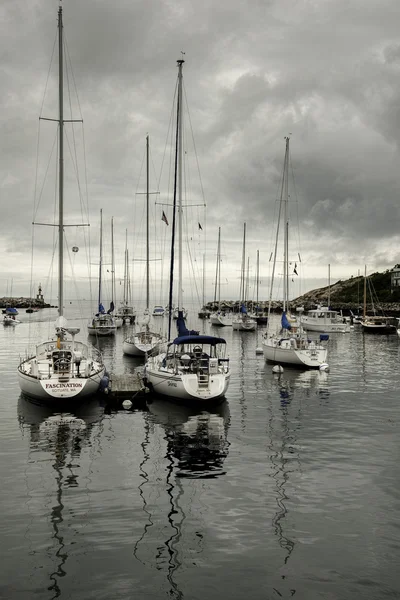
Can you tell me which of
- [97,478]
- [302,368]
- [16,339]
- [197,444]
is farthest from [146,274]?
[97,478]

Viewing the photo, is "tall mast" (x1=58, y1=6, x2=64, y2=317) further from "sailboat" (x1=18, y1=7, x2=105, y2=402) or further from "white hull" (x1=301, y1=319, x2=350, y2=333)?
"white hull" (x1=301, y1=319, x2=350, y2=333)

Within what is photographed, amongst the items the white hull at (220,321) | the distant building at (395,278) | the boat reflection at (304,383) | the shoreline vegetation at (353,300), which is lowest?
the boat reflection at (304,383)

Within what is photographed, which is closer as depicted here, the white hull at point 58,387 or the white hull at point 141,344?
the white hull at point 58,387

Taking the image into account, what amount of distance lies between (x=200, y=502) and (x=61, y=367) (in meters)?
13.3

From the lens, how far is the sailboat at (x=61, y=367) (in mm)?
22438

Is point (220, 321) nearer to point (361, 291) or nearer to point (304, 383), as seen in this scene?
point (304, 383)

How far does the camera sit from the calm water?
9336 mm

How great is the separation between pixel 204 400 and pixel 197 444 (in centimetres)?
547

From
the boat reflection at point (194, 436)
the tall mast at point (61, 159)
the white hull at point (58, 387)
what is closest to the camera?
the boat reflection at point (194, 436)

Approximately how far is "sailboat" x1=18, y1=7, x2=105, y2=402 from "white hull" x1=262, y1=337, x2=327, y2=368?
14.9m

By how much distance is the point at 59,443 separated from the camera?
17.9 metres

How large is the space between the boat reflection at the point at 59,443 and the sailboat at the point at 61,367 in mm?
808

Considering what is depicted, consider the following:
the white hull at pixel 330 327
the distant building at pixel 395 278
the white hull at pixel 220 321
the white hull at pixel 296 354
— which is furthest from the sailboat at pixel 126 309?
the distant building at pixel 395 278

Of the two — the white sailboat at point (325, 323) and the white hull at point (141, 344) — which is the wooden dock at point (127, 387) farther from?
the white sailboat at point (325, 323)
